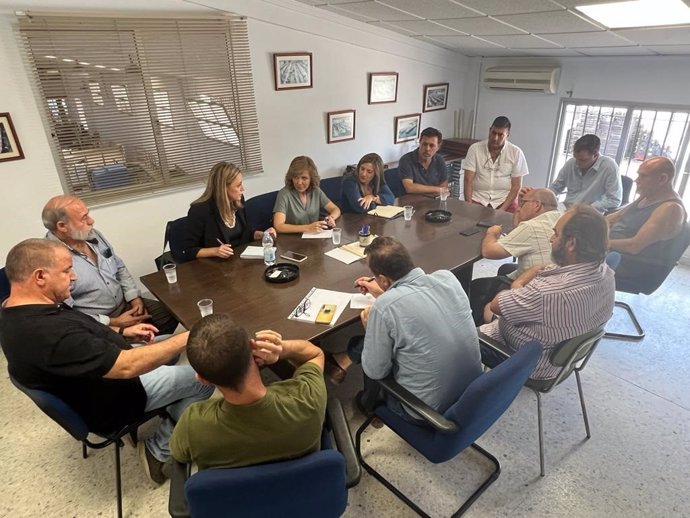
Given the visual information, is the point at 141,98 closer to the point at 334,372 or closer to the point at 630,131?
the point at 334,372

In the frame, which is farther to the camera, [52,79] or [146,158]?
[146,158]

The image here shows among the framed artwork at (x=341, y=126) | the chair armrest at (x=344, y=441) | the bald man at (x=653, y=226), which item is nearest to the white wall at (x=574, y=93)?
the bald man at (x=653, y=226)

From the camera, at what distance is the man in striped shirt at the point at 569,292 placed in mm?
1729

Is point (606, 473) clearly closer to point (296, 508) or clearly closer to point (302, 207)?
point (296, 508)

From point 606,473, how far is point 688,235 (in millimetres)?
1656

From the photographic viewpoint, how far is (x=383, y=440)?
7.20 feet

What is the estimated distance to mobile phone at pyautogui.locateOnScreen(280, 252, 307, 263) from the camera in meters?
2.48

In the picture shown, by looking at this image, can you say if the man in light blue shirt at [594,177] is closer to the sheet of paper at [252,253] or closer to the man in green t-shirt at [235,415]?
the sheet of paper at [252,253]

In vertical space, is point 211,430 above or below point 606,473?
above

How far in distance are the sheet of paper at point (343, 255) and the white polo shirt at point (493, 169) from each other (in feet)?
7.10

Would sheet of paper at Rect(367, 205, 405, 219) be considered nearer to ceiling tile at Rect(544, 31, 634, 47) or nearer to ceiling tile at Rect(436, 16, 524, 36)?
ceiling tile at Rect(436, 16, 524, 36)

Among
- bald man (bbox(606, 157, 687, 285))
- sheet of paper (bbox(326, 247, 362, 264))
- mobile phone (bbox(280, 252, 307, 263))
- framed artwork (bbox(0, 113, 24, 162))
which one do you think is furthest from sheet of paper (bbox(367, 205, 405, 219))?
framed artwork (bbox(0, 113, 24, 162))

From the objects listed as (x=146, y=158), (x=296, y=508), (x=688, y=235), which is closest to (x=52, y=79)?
(x=146, y=158)

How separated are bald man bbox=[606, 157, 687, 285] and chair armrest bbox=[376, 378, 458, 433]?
2.10 m
